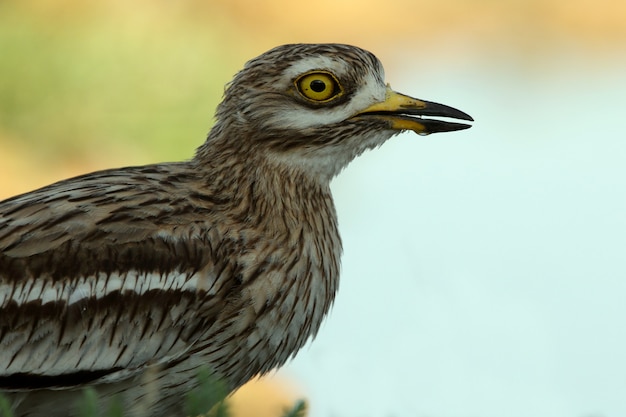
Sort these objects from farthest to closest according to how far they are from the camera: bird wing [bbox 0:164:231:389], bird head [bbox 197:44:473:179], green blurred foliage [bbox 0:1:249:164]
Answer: green blurred foliage [bbox 0:1:249:164] → bird head [bbox 197:44:473:179] → bird wing [bbox 0:164:231:389]

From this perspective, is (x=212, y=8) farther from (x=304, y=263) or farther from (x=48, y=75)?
(x=304, y=263)

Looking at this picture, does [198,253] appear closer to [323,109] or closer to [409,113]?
[323,109]

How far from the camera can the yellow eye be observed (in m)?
6.24

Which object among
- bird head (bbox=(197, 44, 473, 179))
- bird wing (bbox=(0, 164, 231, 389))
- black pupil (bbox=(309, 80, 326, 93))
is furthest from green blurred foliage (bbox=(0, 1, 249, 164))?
bird wing (bbox=(0, 164, 231, 389))

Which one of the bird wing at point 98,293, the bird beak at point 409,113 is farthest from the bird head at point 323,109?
the bird wing at point 98,293

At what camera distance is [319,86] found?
6246 millimetres

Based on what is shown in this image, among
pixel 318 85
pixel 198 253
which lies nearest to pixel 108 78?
pixel 318 85

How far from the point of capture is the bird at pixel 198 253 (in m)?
5.81

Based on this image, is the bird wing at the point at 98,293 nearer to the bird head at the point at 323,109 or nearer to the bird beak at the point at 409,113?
the bird head at the point at 323,109

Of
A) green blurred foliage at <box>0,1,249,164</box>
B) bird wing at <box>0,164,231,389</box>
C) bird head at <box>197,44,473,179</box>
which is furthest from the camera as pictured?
green blurred foliage at <box>0,1,249,164</box>

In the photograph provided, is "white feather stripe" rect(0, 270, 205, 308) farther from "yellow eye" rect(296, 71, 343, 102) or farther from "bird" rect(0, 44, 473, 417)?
"yellow eye" rect(296, 71, 343, 102)

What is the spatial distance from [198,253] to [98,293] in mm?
401

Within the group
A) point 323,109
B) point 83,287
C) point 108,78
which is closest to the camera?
point 83,287

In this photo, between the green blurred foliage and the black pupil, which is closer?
the black pupil
